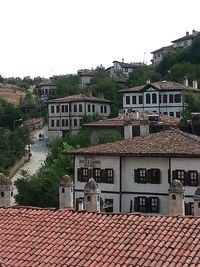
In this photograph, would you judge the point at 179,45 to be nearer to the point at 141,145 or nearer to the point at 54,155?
the point at 54,155

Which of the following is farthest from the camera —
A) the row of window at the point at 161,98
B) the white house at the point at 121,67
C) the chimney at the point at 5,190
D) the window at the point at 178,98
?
the white house at the point at 121,67

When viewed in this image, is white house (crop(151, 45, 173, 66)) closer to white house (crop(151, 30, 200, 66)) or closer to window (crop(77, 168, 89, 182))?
white house (crop(151, 30, 200, 66))

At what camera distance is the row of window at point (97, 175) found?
114 feet

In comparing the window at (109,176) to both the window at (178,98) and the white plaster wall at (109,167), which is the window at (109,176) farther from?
the window at (178,98)

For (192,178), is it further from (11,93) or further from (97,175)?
(11,93)

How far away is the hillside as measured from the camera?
128812 millimetres

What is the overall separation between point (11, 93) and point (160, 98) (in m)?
68.8

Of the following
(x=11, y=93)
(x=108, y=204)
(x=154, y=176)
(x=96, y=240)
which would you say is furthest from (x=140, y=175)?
(x=11, y=93)

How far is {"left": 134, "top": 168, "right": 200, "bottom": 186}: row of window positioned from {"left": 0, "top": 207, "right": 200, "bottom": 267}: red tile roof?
19661mm

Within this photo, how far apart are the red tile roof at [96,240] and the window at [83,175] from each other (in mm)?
21803

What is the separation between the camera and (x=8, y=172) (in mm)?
55688

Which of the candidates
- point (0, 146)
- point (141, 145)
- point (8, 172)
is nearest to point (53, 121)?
point (0, 146)

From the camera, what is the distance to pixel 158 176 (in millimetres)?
33438

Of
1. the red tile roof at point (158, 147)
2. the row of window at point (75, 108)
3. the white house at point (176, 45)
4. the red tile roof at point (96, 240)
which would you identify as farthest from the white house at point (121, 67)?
the red tile roof at point (96, 240)
